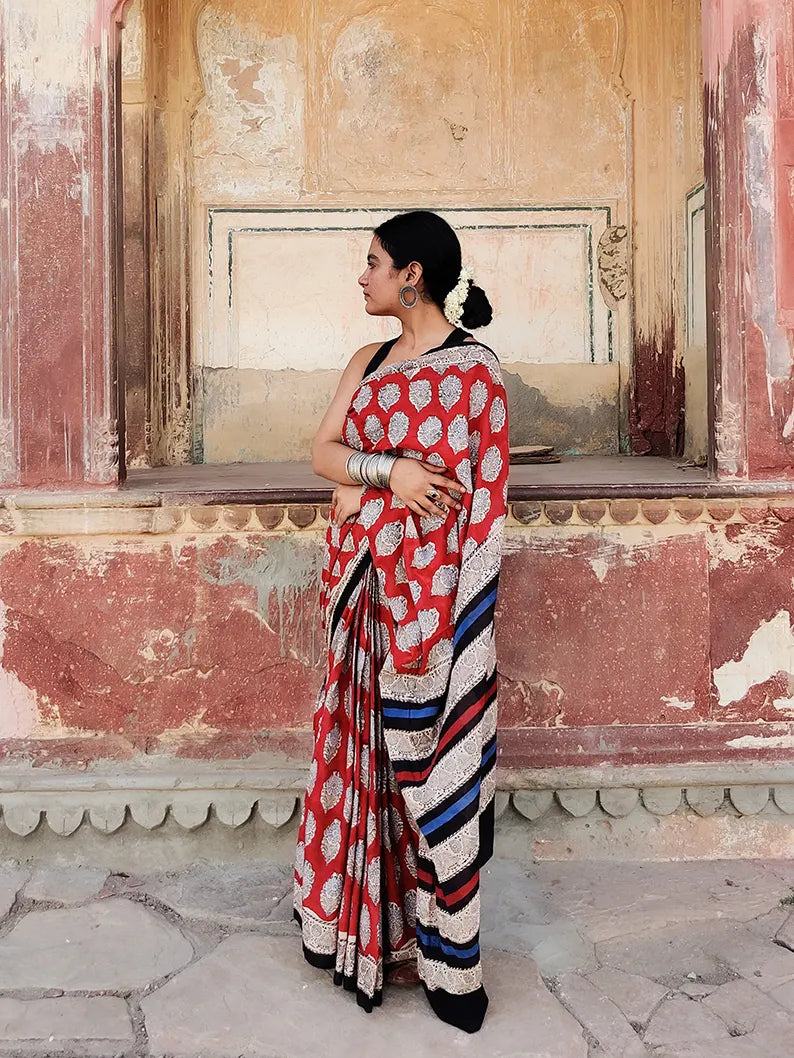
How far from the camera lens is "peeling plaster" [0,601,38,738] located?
3.30 meters

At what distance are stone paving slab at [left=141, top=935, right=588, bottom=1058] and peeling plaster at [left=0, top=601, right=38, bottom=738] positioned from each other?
1.05m

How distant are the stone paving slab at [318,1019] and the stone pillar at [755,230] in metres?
1.77

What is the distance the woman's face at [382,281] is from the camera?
2455mm

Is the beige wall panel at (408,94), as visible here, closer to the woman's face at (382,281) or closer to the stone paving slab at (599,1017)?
the woman's face at (382,281)

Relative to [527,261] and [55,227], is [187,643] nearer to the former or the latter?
[55,227]

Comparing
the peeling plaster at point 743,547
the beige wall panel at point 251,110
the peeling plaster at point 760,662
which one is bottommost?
the peeling plaster at point 760,662

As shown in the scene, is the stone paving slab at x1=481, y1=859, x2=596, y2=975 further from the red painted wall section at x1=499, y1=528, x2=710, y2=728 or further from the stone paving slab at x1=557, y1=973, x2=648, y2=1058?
the red painted wall section at x1=499, y1=528, x2=710, y2=728

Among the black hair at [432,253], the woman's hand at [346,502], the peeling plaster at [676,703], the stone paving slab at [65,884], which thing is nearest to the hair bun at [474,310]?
the black hair at [432,253]

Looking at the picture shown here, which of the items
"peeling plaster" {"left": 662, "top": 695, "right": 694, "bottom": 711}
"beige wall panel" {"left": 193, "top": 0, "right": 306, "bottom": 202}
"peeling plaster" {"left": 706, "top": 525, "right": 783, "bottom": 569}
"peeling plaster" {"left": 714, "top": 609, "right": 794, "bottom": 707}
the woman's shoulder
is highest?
"beige wall panel" {"left": 193, "top": 0, "right": 306, "bottom": 202}

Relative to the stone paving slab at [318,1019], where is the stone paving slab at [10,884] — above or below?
above

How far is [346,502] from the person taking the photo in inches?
99.3

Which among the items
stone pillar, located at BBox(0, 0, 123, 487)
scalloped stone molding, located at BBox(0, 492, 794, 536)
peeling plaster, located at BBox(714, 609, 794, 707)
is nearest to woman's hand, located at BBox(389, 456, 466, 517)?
scalloped stone molding, located at BBox(0, 492, 794, 536)

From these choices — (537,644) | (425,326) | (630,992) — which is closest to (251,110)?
(425,326)

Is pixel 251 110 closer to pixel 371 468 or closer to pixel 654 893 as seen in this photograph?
pixel 371 468
